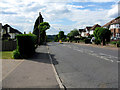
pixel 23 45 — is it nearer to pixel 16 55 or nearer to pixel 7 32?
pixel 16 55

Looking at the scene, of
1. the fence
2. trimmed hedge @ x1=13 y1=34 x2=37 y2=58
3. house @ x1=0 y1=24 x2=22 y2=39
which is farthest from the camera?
house @ x1=0 y1=24 x2=22 y2=39

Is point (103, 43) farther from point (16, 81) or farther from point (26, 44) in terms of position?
point (16, 81)

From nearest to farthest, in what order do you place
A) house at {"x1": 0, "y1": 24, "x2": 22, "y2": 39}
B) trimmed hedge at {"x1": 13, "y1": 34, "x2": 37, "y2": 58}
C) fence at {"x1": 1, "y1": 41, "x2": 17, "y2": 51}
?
trimmed hedge at {"x1": 13, "y1": 34, "x2": 37, "y2": 58}, fence at {"x1": 1, "y1": 41, "x2": 17, "y2": 51}, house at {"x1": 0, "y1": 24, "x2": 22, "y2": 39}

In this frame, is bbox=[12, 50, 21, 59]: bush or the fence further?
the fence

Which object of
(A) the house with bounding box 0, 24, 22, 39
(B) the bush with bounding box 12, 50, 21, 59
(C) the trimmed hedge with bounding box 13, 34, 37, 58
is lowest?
(B) the bush with bounding box 12, 50, 21, 59

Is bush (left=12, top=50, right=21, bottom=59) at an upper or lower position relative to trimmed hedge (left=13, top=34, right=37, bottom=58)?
lower

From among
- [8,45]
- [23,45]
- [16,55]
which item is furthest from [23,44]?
[8,45]

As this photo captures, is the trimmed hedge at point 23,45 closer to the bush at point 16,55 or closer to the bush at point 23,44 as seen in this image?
the bush at point 23,44

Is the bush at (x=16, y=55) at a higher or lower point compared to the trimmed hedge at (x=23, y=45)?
lower

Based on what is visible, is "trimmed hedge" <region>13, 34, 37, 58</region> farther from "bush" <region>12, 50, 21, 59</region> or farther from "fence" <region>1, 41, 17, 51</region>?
"fence" <region>1, 41, 17, 51</region>

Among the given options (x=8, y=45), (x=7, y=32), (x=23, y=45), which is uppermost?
(x=7, y=32)

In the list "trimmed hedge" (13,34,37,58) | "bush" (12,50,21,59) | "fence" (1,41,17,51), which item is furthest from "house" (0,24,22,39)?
"bush" (12,50,21,59)

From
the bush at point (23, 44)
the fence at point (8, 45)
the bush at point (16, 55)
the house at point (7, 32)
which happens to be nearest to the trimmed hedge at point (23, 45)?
the bush at point (23, 44)

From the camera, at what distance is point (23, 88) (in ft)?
16.8
